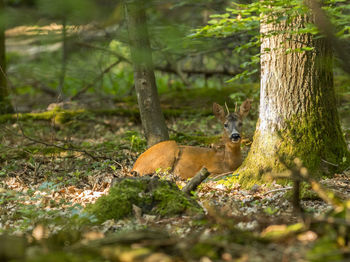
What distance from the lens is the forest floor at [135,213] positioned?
2438 millimetres

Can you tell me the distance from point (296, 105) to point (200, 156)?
2.35 m

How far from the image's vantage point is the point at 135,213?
12.6 ft

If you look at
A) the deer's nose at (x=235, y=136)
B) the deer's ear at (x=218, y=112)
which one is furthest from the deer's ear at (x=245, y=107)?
the deer's nose at (x=235, y=136)

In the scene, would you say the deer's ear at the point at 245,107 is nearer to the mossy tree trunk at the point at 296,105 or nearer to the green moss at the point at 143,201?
the mossy tree trunk at the point at 296,105

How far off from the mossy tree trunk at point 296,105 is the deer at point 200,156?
1679mm

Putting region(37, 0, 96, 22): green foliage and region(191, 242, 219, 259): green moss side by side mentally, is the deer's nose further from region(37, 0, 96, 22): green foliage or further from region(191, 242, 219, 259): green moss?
region(37, 0, 96, 22): green foliage

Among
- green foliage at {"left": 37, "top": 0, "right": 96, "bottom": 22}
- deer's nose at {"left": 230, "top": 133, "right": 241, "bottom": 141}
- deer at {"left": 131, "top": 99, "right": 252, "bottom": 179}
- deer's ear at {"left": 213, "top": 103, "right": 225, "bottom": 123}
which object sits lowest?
deer at {"left": 131, "top": 99, "right": 252, "bottom": 179}

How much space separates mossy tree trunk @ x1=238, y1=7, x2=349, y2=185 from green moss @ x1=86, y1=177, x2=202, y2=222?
57.3 inches

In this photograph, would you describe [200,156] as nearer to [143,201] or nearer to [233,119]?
[233,119]

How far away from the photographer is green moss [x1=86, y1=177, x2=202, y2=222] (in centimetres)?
382

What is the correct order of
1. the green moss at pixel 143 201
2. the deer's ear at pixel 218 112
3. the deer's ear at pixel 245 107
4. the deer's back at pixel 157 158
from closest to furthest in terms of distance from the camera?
the green moss at pixel 143 201, the deer's back at pixel 157 158, the deer's ear at pixel 245 107, the deer's ear at pixel 218 112

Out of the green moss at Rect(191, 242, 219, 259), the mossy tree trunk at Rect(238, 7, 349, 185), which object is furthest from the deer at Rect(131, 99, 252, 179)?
the green moss at Rect(191, 242, 219, 259)

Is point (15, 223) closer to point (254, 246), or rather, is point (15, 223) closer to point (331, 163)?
point (254, 246)

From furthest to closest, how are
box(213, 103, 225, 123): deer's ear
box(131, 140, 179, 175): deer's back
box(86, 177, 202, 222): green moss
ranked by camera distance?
box(213, 103, 225, 123): deer's ear, box(131, 140, 179, 175): deer's back, box(86, 177, 202, 222): green moss
